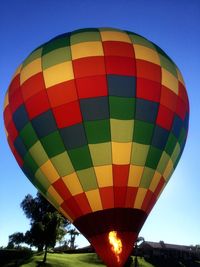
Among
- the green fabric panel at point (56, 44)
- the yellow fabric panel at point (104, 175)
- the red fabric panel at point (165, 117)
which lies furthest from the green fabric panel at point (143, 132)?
the green fabric panel at point (56, 44)

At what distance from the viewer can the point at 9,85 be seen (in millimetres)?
15461

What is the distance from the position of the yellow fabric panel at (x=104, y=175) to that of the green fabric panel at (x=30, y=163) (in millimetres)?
2967

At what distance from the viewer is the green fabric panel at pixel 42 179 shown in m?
13.3

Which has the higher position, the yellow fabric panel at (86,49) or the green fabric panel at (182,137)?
the yellow fabric panel at (86,49)

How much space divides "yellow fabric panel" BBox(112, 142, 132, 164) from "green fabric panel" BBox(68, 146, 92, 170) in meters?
0.94

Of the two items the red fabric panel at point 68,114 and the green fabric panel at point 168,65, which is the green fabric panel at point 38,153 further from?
the green fabric panel at point 168,65

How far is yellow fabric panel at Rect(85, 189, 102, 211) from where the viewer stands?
11636mm

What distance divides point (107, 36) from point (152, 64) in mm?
2278

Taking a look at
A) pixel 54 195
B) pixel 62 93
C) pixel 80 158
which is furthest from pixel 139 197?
pixel 62 93

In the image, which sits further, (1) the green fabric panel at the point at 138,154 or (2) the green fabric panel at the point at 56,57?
(2) the green fabric panel at the point at 56,57

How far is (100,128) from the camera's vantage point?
1238 cm

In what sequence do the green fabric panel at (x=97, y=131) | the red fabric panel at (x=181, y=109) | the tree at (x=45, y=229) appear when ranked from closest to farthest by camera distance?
the green fabric panel at (x=97, y=131) < the red fabric panel at (x=181, y=109) < the tree at (x=45, y=229)

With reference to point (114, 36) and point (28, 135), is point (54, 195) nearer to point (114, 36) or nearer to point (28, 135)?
point (28, 135)

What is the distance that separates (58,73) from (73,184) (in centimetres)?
453
